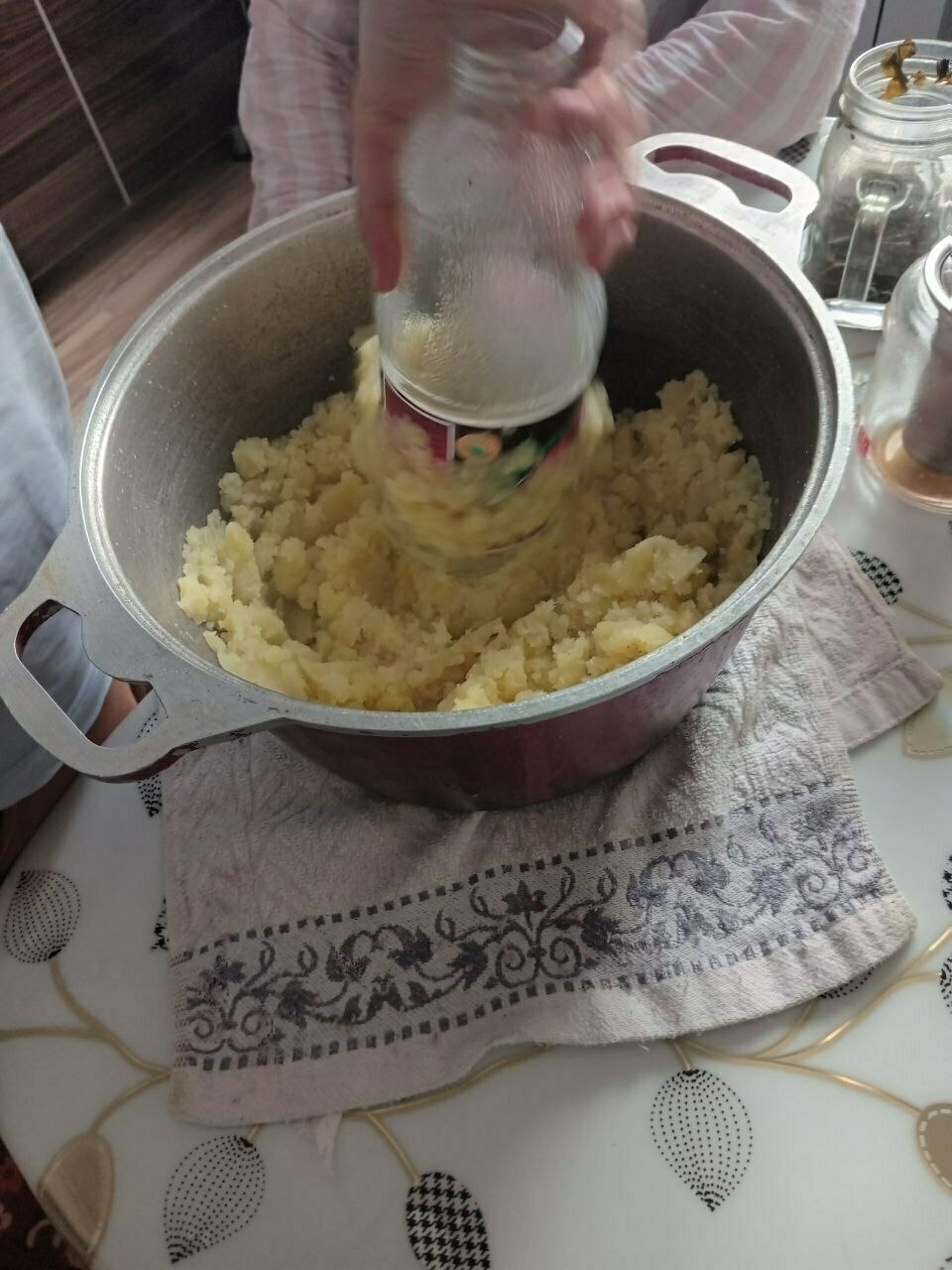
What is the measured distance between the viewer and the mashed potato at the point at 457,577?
631mm

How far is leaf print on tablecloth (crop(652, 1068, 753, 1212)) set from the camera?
509 millimetres

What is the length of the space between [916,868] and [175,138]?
2041 mm

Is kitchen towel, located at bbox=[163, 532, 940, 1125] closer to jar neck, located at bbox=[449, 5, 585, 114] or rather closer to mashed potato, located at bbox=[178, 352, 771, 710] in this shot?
mashed potato, located at bbox=[178, 352, 771, 710]

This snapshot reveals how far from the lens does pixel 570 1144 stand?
53cm

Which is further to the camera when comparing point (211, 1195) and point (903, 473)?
point (903, 473)

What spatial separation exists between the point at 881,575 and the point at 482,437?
0.34 metres

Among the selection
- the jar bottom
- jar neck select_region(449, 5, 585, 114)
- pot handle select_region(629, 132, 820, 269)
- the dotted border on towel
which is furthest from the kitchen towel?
jar neck select_region(449, 5, 585, 114)

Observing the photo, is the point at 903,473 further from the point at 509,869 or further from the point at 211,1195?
the point at 211,1195

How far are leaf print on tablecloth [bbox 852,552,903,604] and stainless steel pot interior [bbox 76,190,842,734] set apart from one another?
11 centimetres

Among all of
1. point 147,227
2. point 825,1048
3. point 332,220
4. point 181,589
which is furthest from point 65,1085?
point 147,227

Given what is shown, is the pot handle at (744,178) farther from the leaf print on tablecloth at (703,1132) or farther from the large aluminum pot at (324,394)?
the leaf print on tablecloth at (703,1132)

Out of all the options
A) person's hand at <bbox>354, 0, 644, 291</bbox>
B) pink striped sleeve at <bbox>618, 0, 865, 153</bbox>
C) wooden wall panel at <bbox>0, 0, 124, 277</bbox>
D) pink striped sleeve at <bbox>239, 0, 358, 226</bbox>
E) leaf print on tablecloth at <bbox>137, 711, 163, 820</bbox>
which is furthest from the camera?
wooden wall panel at <bbox>0, 0, 124, 277</bbox>

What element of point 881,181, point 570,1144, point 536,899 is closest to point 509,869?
point 536,899

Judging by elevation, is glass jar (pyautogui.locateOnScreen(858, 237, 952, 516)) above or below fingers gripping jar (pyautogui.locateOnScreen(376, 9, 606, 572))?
below
